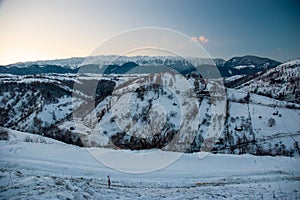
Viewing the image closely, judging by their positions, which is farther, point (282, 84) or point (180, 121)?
point (282, 84)

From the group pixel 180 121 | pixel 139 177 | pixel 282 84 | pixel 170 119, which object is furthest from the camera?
pixel 282 84

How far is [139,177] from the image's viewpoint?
13867 millimetres

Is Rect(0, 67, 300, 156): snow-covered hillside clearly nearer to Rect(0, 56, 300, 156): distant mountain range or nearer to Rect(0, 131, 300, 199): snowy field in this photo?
Rect(0, 56, 300, 156): distant mountain range

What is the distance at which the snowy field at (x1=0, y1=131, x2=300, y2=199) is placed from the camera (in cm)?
966

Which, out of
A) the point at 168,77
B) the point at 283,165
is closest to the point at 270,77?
the point at 168,77

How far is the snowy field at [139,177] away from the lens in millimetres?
9664

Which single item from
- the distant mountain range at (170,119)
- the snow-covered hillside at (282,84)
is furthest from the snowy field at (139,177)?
the snow-covered hillside at (282,84)

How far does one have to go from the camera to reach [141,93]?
101m

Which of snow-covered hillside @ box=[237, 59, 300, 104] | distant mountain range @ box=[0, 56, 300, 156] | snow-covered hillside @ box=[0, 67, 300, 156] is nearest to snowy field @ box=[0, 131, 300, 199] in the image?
distant mountain range @ box=[0, 56, 300, 156]

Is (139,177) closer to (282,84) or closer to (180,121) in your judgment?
(180,121)

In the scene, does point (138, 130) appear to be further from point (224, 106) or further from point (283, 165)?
point (283, 165)

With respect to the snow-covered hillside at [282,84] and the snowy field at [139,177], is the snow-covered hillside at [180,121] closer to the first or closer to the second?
the snowy field at [139,177]

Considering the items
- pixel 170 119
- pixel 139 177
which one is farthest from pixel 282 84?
pixel 139 177

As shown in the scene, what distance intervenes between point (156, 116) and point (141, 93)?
2186 cm
